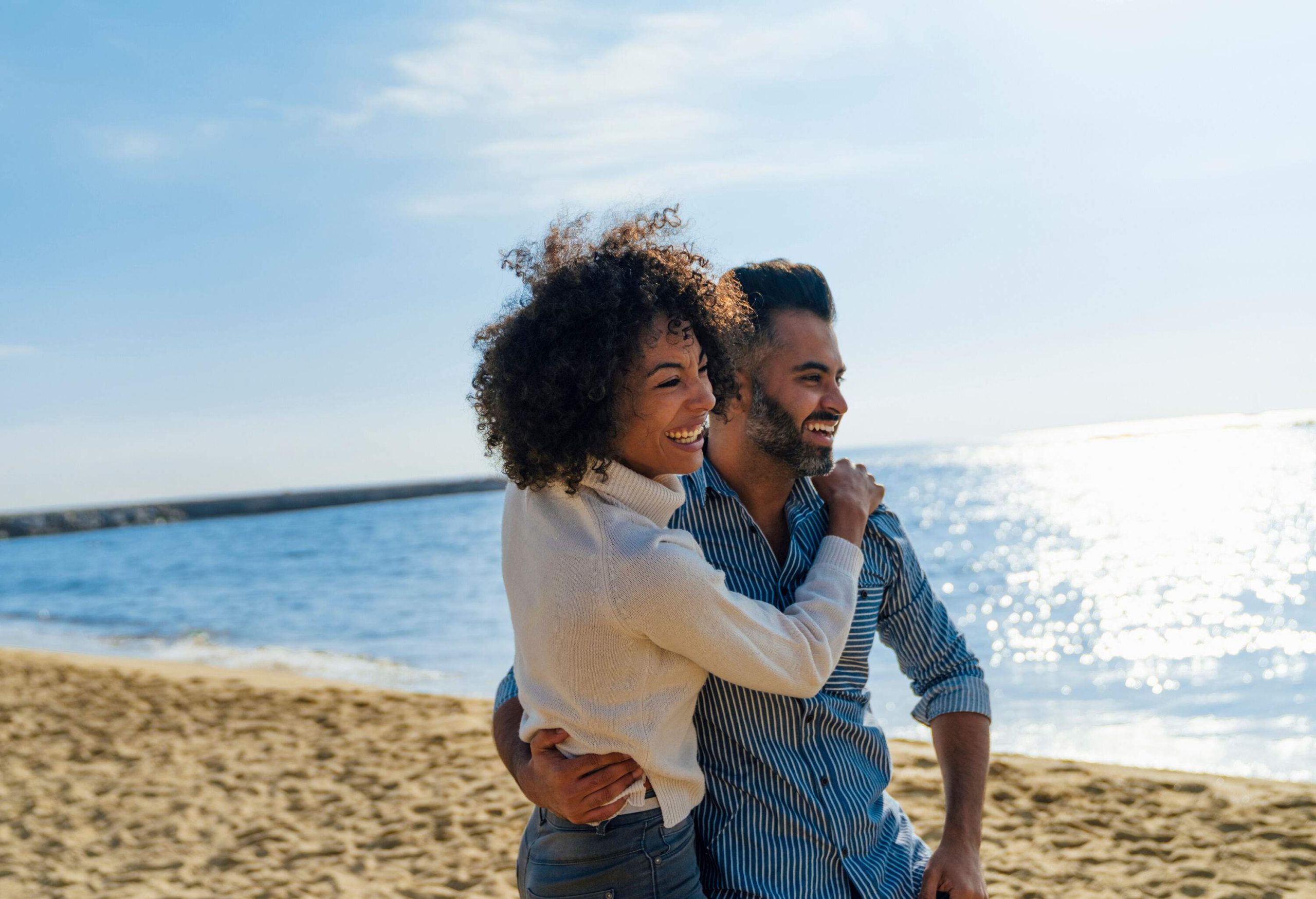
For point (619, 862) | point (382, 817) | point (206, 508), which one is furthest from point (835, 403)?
point (206, 508)

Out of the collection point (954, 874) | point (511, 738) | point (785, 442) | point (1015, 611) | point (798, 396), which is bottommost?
point (1015, 611)

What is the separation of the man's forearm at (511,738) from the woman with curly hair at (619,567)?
10 cm

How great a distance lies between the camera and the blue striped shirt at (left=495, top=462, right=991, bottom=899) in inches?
75.3

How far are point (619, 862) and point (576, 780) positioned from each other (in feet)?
0.56

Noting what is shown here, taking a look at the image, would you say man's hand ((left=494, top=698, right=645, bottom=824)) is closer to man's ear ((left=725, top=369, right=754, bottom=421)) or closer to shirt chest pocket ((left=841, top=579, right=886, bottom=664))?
shirt chest pocket ((left=841, top=579, right=886, bottom=664))

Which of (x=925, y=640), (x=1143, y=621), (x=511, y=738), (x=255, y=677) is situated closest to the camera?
(x=511, y=738)

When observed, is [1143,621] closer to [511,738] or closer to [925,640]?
[925,640]

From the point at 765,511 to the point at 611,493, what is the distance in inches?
26.0

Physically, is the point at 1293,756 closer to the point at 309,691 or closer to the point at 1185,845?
the point at 1185,845

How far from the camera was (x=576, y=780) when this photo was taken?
1.68 meters

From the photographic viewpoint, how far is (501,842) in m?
5.75

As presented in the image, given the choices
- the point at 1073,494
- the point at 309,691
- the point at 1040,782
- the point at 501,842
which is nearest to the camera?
the point at 501,842

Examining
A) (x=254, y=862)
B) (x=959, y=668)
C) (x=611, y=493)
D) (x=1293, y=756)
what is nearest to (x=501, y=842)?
(x=254, y=862)

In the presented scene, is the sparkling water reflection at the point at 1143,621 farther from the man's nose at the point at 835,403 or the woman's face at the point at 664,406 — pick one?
the woman's face at the point at 664,406
